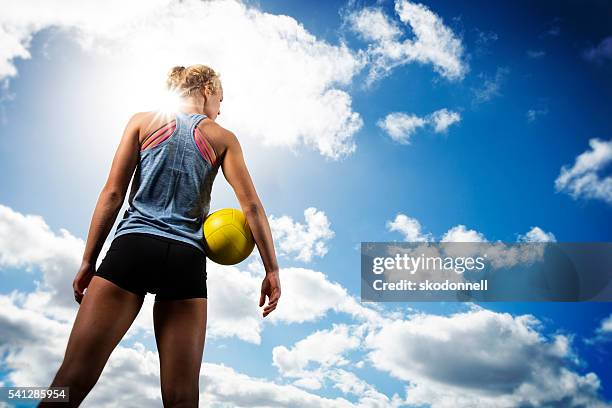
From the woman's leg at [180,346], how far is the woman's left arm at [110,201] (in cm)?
59

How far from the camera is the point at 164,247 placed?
383cm

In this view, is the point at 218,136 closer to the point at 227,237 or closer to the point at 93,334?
the point at 227,237

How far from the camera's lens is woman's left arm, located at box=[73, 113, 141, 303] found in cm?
398

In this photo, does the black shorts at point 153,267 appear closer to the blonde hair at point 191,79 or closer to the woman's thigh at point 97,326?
the woman's thigh at point 97,326

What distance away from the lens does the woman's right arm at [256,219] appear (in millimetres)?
4223

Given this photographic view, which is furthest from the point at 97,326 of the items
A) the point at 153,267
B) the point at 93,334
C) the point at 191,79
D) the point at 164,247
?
the point at 191,79

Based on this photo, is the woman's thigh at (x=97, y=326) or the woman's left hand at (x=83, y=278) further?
the woman's left hand at (x=83, y=278)

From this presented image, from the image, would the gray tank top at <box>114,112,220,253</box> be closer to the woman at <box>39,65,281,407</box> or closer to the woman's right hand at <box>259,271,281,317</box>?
the woman at <box>39,65,281,407</box>

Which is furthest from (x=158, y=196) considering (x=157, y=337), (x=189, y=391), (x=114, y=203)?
(x=189, y=391)

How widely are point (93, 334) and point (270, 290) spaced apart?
1306mm

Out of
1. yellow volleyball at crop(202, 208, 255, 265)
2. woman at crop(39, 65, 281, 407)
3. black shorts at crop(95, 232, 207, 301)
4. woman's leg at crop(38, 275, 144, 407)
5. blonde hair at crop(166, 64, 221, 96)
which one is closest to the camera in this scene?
woman's leg at crop(38, 275, 144, 407)

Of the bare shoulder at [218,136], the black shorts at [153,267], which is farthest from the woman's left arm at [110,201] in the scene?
the bare shoulder at [218,136]

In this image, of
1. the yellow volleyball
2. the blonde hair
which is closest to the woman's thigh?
the yellow volleyball

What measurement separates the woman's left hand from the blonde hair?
59.8 inches
